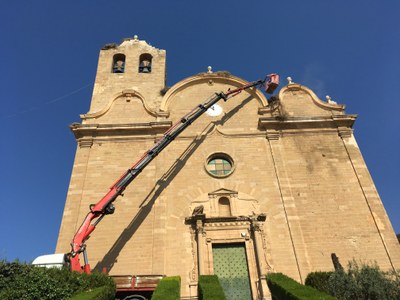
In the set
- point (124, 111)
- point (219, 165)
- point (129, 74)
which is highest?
point (129, 74)

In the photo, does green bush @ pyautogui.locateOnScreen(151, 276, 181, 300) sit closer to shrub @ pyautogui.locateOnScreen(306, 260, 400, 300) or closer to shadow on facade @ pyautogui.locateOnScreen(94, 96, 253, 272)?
shadow on facade @ pyautogui.locateOnScreen(94, 96, 253, 272)

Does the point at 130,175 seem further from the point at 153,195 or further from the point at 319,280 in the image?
the point at 319,280

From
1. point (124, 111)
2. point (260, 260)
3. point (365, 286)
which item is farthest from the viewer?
point (124, 111)

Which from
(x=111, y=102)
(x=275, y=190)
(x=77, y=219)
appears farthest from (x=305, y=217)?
(x=111, y=102)

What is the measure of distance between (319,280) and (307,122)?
7.65m

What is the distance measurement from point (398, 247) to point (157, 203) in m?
9.54

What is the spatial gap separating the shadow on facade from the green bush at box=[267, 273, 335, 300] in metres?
5.53

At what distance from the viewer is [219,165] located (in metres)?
14.3

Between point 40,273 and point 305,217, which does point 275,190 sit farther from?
point 40,273

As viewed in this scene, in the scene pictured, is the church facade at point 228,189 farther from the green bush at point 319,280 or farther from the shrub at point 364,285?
the shrub at point 364,285

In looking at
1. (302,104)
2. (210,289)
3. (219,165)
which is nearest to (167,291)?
(210,289)

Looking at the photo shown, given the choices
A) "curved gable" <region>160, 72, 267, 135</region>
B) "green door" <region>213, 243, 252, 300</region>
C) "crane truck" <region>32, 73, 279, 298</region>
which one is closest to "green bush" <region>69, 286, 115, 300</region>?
"crane truck" <region>32, 73, 279, 298</region>

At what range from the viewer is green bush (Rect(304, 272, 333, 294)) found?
998cm

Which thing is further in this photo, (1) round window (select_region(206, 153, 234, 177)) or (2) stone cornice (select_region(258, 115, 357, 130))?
(2) stone cornice (select_region(258, 115, 357, 130))
